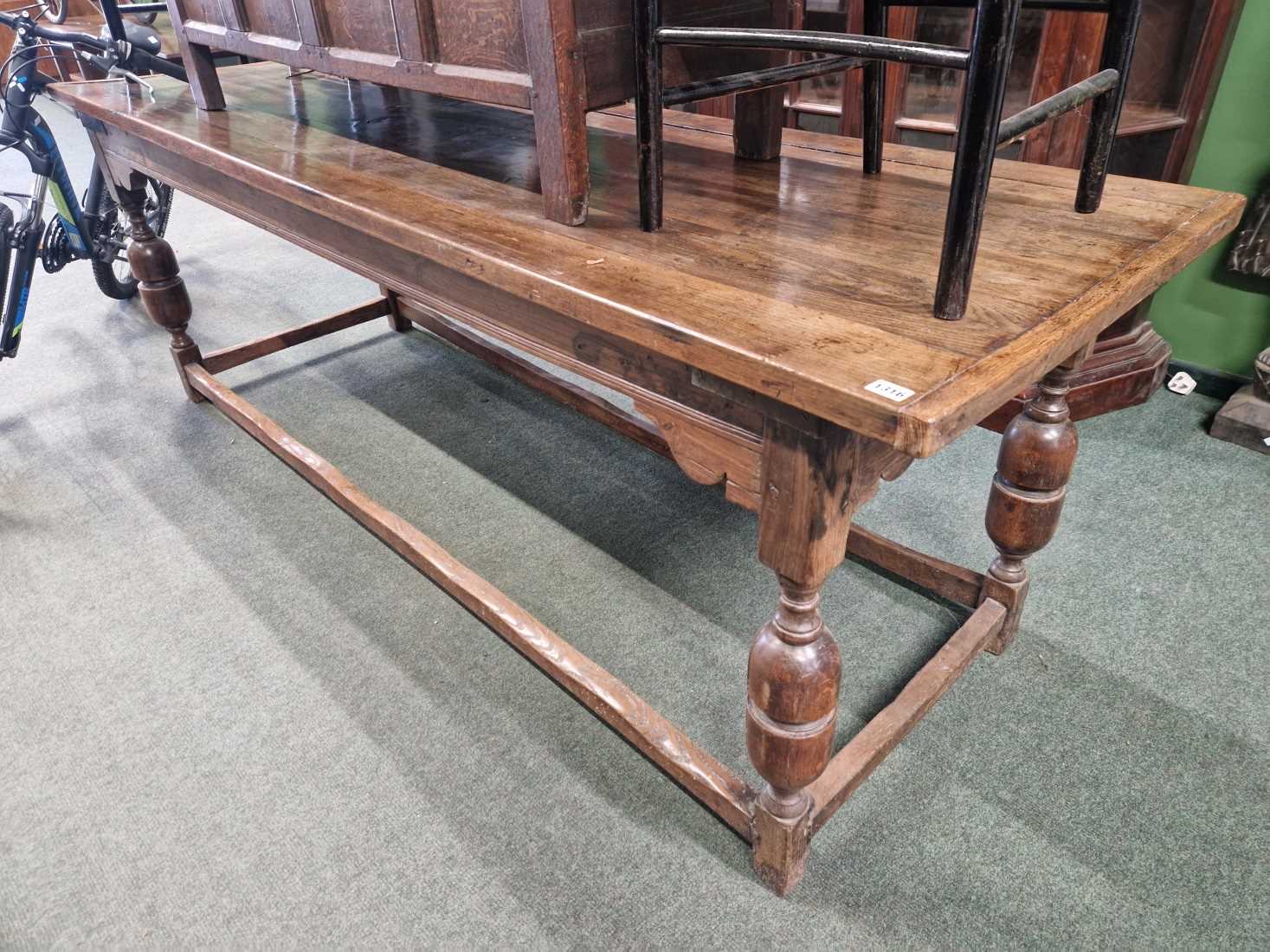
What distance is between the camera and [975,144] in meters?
0.79

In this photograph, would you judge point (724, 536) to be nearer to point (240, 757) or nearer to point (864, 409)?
point (240, 757)

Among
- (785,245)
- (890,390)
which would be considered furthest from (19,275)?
(890,390)

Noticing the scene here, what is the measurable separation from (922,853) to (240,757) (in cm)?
116

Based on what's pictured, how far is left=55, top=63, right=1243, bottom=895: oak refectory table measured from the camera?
0.87 meters

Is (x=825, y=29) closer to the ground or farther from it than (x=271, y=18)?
closer to the ground

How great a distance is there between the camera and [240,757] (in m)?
1.54

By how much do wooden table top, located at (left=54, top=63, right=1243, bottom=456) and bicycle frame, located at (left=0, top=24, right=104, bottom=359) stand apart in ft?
3.98

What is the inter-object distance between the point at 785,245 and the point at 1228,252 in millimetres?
1862

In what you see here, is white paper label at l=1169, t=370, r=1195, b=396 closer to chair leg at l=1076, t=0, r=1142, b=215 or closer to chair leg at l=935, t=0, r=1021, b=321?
chair leg at l=1076, t=0, r=1142, b=215

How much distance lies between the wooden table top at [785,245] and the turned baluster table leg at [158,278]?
0.65 m

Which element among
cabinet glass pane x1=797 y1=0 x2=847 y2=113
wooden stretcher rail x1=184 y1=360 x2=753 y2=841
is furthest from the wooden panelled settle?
cabinet glass pane x1=797 y1=0 x2=847 y2=113

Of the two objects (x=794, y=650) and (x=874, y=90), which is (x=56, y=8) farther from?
(x=794, y=650)

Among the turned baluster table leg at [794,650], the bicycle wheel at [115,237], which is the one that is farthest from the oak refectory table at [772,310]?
the bicycle wheel at [115,237]

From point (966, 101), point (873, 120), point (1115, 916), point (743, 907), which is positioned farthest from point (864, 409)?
point (1115, 916)
